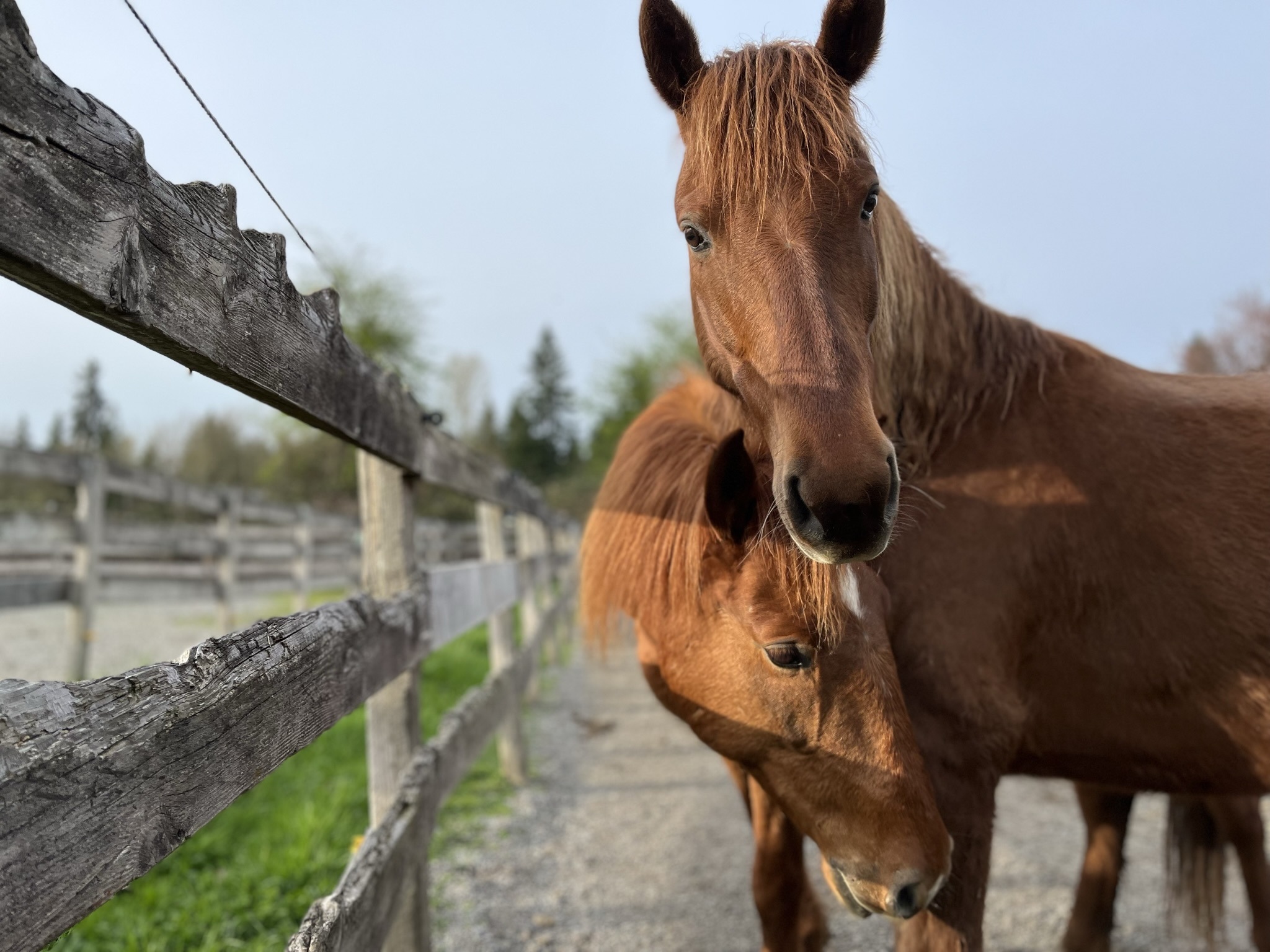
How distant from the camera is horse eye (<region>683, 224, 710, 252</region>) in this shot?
1.92 m

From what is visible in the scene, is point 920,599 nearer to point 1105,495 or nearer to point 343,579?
point 1105,495

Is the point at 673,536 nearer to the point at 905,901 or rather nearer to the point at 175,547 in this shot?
the point at 905,901

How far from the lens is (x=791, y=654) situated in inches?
77.2

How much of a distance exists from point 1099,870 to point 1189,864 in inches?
18.1

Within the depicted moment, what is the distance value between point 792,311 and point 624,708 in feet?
20.0

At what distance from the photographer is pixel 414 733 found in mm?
2449

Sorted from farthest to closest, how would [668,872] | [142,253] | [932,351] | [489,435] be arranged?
[489,435] < [668,872] < [932,351] < [142,253]

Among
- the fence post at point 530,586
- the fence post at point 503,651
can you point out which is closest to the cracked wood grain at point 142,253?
the fence post at point 503,651

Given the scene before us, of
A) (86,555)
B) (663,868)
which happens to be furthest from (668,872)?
(86,555)

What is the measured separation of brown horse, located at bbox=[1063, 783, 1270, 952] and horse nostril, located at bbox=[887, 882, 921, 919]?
64.6 inches

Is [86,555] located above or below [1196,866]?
above

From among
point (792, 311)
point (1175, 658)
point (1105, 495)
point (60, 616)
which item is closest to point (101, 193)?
point (792, 311)

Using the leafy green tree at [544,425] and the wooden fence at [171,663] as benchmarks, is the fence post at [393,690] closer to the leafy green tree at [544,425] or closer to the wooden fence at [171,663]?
the wooden fence at [171,663]

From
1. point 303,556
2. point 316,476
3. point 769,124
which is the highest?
point 316,476
